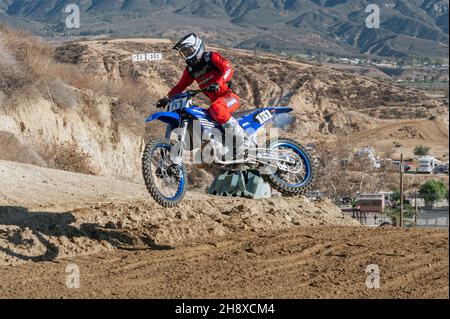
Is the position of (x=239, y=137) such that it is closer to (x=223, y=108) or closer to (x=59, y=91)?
(x=223, y=108)

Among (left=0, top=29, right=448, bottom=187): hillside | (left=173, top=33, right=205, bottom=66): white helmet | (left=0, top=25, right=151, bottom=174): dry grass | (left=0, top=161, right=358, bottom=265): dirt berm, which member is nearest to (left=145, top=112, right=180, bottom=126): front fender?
(left=173, top=33, right=205, bottom=66): white helmet

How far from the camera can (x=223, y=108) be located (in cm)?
1104

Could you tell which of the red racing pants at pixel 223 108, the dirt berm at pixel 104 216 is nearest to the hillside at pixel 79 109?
the dirt berm at pixel 104 216

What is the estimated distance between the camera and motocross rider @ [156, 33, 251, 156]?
10836 millimetres

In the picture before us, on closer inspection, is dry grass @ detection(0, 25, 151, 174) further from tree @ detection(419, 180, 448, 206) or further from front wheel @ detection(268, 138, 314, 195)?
tree @ detection(419, 180, 448, 206)

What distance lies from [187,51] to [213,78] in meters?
0.54

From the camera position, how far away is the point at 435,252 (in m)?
9.92

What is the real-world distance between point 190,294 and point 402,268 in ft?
8.14

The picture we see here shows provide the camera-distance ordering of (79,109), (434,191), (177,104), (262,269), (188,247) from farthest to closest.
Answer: (434,191) → (79,109) → (188,247) → (177,104) → (262,269)

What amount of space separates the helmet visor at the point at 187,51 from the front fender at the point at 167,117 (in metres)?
0.83

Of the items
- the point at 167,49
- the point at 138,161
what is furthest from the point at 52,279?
the point at 167,49

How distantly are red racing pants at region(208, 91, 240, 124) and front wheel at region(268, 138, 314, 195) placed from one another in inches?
45.9

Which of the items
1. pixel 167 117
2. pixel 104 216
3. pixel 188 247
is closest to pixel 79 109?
pixel 104 216
